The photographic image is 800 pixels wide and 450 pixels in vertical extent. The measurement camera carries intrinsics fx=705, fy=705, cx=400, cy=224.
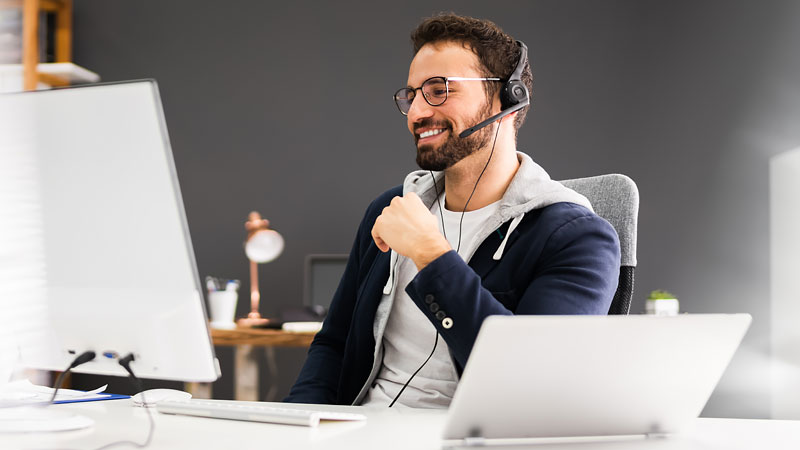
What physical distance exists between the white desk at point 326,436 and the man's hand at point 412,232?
332 millimetres

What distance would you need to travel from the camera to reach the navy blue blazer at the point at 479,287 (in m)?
1.10

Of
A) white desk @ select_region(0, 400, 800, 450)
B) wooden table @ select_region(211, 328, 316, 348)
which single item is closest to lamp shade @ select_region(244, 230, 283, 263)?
wooden table @ select_region(211, 328, 316, 348)

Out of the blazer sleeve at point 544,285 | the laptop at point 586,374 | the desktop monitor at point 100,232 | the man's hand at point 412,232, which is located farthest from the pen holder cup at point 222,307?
the laptop at point 586,374

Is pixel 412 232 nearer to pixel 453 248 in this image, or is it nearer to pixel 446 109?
pixel 453 248

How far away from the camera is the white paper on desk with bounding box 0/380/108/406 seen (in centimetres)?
91

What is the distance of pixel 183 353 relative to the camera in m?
0.74

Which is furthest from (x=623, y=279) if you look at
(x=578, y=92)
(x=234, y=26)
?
(x=234, y=26)

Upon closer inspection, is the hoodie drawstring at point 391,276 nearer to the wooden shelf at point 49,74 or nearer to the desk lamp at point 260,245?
the desk lamp at point 260,245

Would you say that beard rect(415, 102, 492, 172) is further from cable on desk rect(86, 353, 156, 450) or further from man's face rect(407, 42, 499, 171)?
cable on desk rect(86, 353, 156, 450)

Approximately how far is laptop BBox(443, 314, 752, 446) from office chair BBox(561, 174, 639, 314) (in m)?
0.62

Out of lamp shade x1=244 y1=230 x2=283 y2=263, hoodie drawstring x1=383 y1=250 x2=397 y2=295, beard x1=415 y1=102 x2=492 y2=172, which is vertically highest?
beard x1=415 y1=102 x2=492 y2=172

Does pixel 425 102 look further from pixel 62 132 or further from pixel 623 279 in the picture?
pixel 62 132

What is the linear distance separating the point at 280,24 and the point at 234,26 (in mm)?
233

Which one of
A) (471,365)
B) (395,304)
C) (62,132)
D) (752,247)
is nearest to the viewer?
(471,365)
